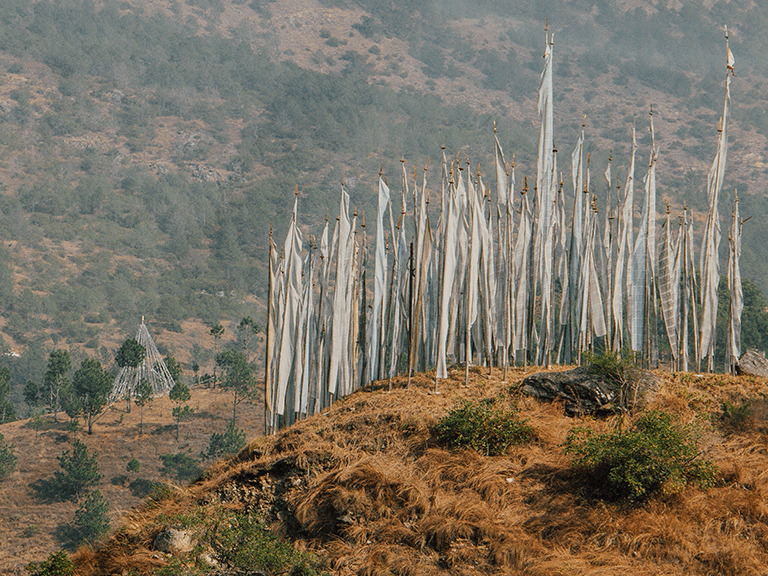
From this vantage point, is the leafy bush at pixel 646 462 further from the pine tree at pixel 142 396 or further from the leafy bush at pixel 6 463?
the pine tree at pixel 142 396

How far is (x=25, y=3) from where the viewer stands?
502ft

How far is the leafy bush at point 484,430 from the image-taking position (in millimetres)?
10039

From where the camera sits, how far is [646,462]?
8383 mm

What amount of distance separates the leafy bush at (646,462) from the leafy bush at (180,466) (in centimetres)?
3826

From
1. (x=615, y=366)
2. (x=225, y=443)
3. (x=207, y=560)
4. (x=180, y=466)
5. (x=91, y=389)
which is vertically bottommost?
(x=180, y=466)

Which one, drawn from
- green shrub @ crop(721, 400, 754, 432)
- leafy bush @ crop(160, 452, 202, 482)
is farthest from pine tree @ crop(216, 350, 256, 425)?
green shrub @ crop(721, 400, 754, 432)

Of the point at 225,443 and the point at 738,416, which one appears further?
the point at 225,443

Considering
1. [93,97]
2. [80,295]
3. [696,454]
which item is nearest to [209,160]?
[93,97]

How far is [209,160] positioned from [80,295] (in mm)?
46211

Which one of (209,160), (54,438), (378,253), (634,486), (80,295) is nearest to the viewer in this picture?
(634,486)

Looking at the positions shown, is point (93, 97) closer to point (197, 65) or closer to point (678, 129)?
point (197, 65)

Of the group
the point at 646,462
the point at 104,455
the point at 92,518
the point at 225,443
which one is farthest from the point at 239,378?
the point at 646,462

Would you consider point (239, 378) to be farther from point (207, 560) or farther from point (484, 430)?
point (484, 430)

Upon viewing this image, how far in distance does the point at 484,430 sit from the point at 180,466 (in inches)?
1482
